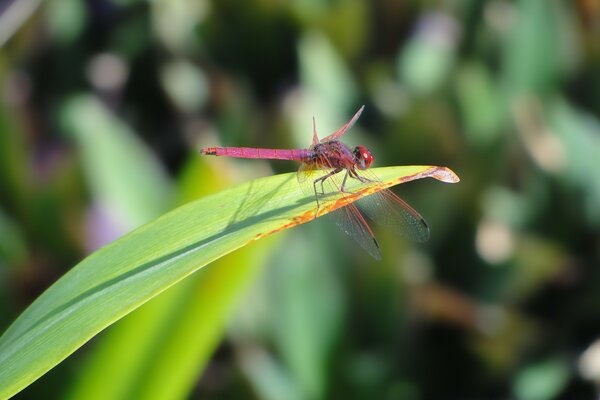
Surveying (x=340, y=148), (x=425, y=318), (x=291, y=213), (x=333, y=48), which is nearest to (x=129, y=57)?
(x=333, y=48)

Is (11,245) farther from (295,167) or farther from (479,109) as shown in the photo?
(479,109)

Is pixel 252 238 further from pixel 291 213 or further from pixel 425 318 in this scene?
pixel 425 318

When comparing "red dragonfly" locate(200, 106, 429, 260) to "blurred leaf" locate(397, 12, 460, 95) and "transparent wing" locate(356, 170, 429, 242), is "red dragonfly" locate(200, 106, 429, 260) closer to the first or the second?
"transparent wing" locate(356, 170, 429, 242)

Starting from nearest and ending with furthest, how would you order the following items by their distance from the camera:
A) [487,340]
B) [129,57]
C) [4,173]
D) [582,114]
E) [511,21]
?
[487,340], [4,173], [582,114], [511,21], [129,57]

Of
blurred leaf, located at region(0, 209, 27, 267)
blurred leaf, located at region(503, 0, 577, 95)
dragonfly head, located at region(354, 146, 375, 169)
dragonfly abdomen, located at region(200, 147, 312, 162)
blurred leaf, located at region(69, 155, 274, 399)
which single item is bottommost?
blurred leaf, located at region(69, 155, 274, 399)

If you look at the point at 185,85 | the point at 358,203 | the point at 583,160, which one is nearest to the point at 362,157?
the point at 358,203

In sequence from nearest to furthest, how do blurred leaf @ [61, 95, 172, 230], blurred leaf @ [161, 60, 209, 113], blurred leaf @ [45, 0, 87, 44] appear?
blurred leaf @ [61, 95, 172, 230], blurred leaf @ [161, 60, 209, 113], blurred leaf @ [45, 0, 87, 44]

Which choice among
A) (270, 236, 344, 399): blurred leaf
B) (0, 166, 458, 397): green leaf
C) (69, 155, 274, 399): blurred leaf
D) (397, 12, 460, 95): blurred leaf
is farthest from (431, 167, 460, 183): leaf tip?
(397, 12, 460, 95): blurred leaf
